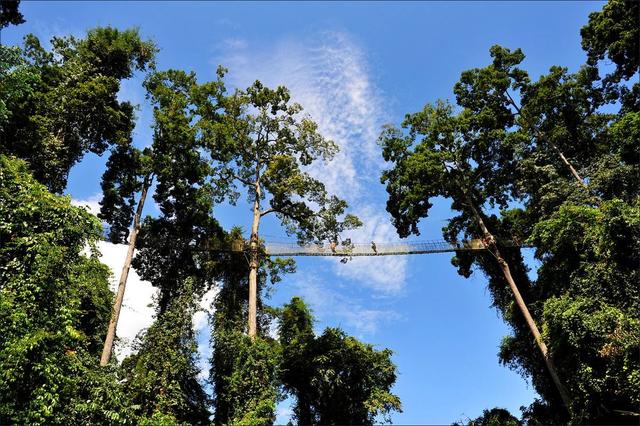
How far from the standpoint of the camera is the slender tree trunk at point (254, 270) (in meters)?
15.1

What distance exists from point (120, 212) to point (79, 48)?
649 cm

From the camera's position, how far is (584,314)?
13.2m

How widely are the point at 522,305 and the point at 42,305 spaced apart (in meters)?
15.4

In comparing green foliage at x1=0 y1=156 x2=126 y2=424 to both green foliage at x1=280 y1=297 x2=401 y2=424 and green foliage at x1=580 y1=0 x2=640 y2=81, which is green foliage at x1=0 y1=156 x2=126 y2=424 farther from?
green foliage at x1=580 y1=0 x2=640 y2=81

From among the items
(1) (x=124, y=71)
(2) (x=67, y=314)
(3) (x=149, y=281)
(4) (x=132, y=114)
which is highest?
(1) (x=124, y=71)

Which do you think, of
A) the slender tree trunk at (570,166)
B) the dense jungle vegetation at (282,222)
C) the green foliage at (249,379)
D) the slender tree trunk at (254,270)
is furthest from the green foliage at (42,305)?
the slender tree trunk at (570,166)

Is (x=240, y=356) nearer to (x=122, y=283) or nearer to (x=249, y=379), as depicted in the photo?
(x=249, y=379)

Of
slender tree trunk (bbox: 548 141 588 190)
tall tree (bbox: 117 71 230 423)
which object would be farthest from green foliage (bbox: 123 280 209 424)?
slender tree trunk (bbox: 548 141 588 190)

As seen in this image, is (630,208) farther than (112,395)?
Yes

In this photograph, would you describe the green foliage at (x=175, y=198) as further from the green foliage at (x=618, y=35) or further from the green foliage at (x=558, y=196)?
the green foliage at (x=618, y=35)

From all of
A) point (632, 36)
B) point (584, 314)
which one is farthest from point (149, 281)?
point (632, 36)

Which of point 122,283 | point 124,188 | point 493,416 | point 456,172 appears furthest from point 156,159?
point 493,416

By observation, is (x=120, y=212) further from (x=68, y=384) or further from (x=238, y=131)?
(x=68, y=384)

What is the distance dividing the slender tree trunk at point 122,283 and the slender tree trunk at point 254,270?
163 inches
